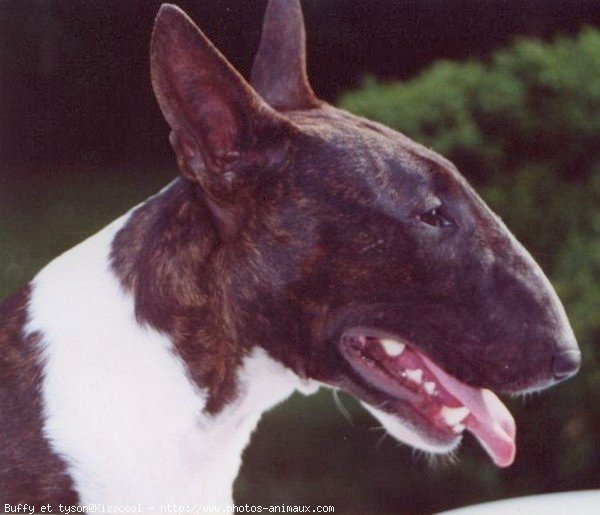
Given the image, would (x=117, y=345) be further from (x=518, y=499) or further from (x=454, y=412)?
(x=518, y=499)

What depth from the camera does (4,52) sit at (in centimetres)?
240

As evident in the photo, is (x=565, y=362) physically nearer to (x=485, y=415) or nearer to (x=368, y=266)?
(x=485, y=415)

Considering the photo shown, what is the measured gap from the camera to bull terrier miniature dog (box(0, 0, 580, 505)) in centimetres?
194

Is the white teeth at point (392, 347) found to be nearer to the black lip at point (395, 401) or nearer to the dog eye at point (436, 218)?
the black lip at point (395, 401)

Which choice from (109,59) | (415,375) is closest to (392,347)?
(415,375)

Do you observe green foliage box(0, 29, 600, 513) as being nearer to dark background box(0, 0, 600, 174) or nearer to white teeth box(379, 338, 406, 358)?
dark background box(0, 0, 600, 174)

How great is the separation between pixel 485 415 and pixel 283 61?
91 cm

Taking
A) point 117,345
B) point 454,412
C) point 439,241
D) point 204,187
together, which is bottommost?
point 454,412

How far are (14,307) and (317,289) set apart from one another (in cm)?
65

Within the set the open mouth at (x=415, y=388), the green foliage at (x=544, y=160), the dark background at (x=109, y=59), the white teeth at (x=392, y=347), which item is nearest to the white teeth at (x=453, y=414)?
the open mouth at (x=415, y=388)

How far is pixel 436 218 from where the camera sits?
6.44ft

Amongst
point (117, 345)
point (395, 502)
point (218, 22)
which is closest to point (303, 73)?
point (218, 22)

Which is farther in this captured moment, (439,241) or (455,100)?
(455,100)

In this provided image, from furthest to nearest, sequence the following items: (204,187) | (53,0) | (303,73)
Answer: (53,0) < (303,73) < (204,187)
